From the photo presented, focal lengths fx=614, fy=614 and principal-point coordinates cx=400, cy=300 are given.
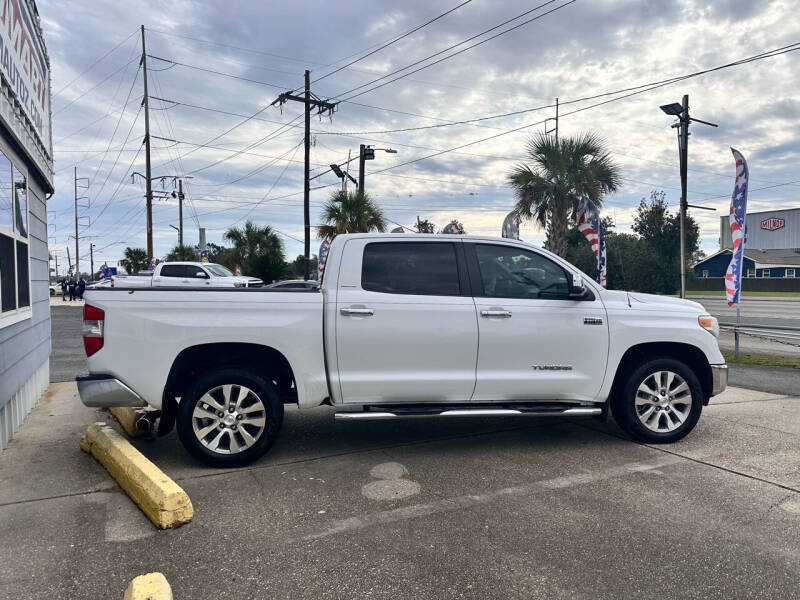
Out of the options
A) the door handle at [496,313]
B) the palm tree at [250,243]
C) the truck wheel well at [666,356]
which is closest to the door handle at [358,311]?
the door handle at [496,313]

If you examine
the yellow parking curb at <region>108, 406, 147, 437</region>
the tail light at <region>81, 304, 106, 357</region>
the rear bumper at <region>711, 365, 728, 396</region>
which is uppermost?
the tail light at <region>81, 304, 106, 357</region>

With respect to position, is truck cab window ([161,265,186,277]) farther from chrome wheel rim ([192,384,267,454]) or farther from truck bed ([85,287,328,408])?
chrome wheel rim ([192,384,267,454])

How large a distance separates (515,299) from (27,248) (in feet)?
19.0

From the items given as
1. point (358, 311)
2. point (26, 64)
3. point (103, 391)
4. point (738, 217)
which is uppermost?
point (26, 64)

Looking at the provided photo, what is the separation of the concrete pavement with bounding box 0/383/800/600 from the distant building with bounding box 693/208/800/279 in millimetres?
62842

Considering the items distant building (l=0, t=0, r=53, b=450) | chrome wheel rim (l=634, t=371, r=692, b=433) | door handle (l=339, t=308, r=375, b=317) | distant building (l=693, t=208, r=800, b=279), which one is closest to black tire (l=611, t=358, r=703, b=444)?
chrome wheel rim (l=634, t=371, r=692, b=433)

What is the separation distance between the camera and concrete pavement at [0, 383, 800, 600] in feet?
10.7

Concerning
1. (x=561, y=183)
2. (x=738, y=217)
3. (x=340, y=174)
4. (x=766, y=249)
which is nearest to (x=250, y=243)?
(x=340, y=174)

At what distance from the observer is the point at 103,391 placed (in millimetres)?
4859

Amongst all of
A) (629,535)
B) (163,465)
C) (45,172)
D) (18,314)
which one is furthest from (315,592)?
(45,172)

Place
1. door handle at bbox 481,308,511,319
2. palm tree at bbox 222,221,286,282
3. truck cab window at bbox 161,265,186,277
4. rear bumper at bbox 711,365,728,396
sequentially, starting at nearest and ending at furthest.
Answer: door handle at bbox 481,308,511,319 → rear bumper at bbox 711,365,728,396 → truck cab window at bbox 161,265,186,277 → palm tree at bbox 222,221,286,282

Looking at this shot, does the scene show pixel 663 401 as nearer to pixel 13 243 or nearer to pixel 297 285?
pixel 13 243

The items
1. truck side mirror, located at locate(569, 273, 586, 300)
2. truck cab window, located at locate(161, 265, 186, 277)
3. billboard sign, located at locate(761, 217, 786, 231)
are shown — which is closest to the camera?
truck side mirror, located at locate(569, 273, 586, 300)

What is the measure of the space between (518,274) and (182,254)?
5060 centimetres
